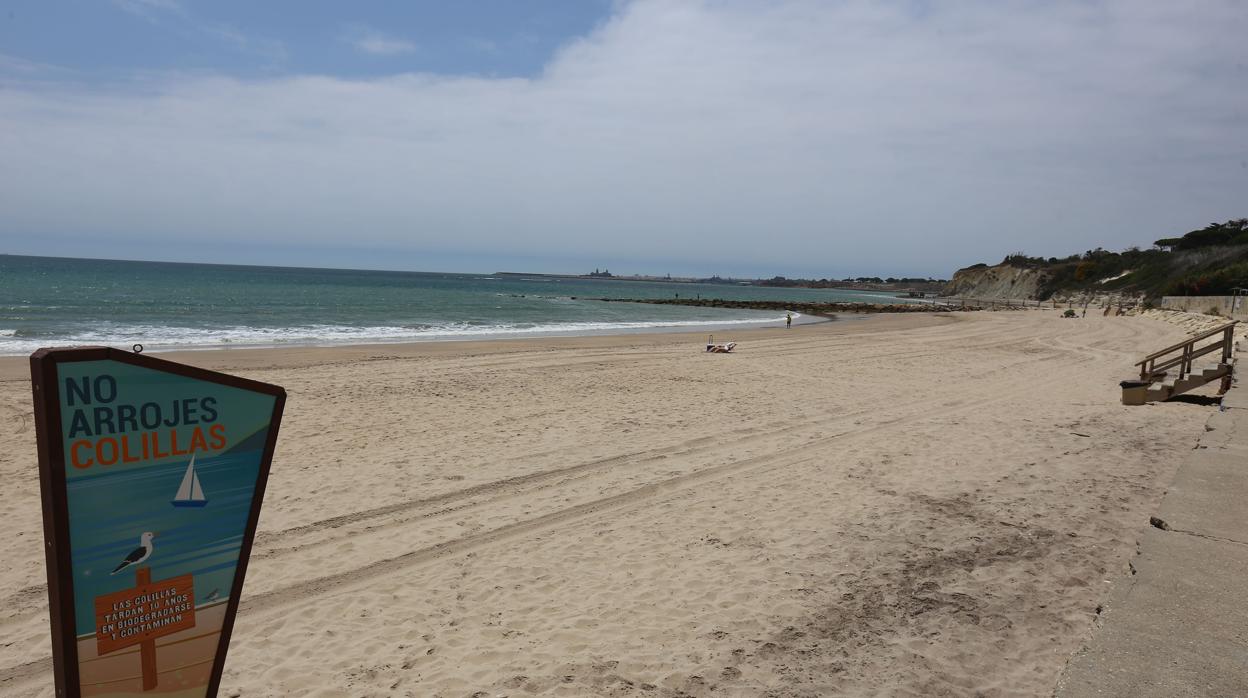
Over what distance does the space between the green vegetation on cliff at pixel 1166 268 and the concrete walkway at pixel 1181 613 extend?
43757 millimetres

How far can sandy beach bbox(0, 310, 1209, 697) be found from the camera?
4.07 m

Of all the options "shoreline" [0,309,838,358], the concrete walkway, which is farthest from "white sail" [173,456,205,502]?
"shoreline" [0,309,838,358]

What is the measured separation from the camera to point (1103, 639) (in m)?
3.70

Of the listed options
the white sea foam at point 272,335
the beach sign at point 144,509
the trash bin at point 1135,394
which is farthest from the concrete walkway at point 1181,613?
the white sea foam at point 272,335

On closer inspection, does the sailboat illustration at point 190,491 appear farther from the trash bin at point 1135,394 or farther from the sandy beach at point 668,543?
the trash bin at point 1135,394

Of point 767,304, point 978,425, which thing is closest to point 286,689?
point 978,425

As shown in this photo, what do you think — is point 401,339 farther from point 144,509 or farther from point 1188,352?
point 144,509

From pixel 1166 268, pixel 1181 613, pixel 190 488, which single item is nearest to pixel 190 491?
pixel 190 488

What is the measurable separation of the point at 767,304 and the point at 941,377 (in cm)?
5862

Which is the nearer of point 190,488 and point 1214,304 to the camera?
point 190,488

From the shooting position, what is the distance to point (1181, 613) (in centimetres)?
396

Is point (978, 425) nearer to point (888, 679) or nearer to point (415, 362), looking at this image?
point (888, 679)

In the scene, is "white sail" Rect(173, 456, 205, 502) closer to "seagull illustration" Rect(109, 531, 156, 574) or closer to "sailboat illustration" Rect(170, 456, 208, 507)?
"sailboat illustration" Rect(170, 456, 208, 507)

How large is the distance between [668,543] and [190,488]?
3.98 m
